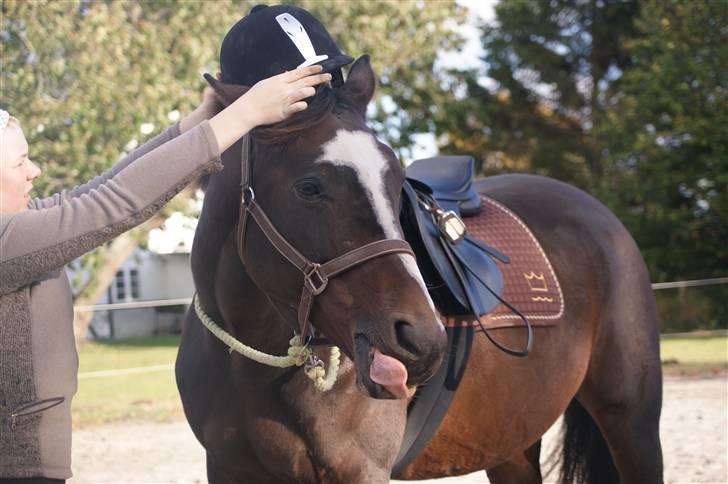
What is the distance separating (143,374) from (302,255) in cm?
1189

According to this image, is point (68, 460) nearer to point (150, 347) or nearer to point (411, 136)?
point (150, 347)

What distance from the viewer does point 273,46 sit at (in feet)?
7.50

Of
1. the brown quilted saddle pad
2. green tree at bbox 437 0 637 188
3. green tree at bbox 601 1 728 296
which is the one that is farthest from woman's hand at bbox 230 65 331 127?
green tree at bbox 437 0 637 188

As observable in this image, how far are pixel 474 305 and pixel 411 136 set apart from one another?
1527 cm

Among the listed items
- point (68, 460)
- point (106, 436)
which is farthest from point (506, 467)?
point (106, 436)

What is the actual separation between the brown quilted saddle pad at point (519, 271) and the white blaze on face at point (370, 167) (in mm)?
1100

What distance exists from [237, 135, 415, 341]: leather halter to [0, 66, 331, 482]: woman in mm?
321

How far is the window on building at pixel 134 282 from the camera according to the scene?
3138 cm

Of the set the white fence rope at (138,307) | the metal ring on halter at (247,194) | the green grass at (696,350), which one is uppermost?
the metal ring on halter at (247,194)

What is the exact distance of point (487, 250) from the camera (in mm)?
3203

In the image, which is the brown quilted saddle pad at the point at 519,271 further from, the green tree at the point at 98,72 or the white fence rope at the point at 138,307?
the green tree at the point at 98,72

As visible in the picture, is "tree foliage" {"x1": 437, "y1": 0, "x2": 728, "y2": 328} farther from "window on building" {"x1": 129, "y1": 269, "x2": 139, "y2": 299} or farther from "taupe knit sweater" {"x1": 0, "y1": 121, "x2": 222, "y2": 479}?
"taupe knit sweater" {"x1": 0, "y1": 121, "x2": 222, "y2": 479}

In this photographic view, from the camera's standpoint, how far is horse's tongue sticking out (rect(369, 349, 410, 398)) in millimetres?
1853

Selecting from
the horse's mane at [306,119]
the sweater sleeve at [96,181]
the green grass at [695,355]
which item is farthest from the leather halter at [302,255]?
the green grass at [695,355]
